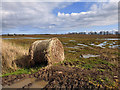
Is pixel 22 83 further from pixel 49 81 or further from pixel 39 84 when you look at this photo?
pixel 49 81

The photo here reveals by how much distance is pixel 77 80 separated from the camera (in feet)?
18.0

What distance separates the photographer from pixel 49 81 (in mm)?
5562

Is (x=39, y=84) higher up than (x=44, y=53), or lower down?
lower down

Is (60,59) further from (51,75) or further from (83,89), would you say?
(83,89)

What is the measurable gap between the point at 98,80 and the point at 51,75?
2.89 metres

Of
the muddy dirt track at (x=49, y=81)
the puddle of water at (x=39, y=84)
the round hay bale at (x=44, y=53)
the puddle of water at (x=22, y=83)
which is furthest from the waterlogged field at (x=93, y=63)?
the puddle of water at (x=39, y=84)

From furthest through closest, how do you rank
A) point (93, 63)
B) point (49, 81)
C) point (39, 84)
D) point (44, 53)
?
point (93, 63)
point (44, 53)
point (49, 81)
point (39, 84)

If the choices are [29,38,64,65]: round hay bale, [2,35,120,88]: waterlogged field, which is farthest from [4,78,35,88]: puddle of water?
[29,38,64,65]: round hay bale

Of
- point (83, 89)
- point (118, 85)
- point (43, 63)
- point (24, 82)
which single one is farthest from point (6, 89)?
point (118, 85)

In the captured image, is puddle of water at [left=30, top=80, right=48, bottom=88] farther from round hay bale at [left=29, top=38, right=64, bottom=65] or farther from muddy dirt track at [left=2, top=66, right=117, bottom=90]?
round hay bale at [left=29, top=38, right=64, bottom=65]

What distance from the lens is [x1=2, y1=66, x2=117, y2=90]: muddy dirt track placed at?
504 centimetres

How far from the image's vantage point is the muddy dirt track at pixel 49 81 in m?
5.04

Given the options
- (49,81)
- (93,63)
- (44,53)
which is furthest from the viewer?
(93,63)

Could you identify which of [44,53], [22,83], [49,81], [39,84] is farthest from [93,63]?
[22,83]
